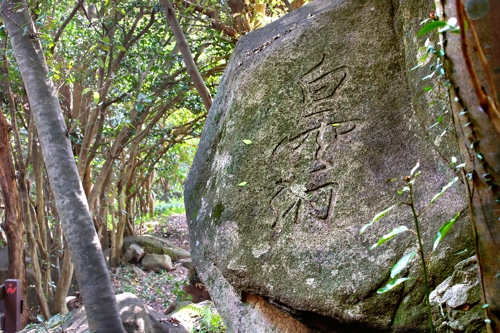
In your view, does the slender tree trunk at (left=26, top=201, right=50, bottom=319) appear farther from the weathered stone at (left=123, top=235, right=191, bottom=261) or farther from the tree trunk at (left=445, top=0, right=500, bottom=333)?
the tree trunk at (left=445, top=0, right=500, bottom=333)

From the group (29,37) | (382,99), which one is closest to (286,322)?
(382,99)

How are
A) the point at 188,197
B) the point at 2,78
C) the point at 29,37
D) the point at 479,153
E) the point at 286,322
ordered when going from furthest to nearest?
the point at 2,78 → the point at 29,37 → the point at 188,197 → the point at 286,322 → the point at 479,153

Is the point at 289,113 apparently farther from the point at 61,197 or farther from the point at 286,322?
the point at 61,197

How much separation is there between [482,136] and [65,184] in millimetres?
3058

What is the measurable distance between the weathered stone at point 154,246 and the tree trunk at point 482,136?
10322 millimetres

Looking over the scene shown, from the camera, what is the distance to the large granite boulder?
7.50 ft

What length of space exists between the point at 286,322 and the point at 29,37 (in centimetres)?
279

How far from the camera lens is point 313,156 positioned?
2.80m

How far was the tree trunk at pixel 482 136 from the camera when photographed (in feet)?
3.54

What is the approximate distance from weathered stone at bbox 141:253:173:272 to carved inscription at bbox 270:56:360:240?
8291mm

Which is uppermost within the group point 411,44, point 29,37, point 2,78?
point 2,78

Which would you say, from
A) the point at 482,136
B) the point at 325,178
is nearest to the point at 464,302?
the point at 482,136

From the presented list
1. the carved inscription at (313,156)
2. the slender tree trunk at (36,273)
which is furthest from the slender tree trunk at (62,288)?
the carved inscription at (313,156)

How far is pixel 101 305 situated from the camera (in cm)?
345
